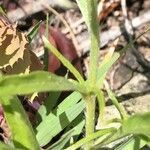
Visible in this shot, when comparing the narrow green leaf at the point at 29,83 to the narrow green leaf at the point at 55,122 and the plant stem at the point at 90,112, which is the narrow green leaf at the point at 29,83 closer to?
the plant stem at the point at 90,112

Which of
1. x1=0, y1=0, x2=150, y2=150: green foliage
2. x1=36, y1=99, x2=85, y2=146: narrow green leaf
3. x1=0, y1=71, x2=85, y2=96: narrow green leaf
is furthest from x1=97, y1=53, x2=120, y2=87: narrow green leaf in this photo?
x1=0, y1=71, x2=85, y2=96: narrow green leaf

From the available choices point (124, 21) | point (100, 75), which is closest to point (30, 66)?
point (100, 75)

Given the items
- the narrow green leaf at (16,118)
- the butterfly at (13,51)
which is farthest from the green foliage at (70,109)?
the butterfly at (13,51)

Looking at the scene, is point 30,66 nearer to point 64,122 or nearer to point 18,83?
point 64,122

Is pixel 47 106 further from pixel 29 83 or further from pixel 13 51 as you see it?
pixel 29 83

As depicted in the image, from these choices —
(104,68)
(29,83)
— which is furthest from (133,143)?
(29,83)

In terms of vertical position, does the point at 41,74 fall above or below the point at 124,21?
above
